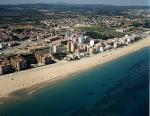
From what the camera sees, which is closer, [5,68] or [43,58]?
[5,68]

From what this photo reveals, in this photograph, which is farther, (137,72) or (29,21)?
(29,21)

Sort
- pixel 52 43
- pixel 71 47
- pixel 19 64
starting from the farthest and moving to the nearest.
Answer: pixel 52 43 → pixel 71 47 → pixel 19 64

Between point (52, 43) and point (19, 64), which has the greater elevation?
point (19, 64)

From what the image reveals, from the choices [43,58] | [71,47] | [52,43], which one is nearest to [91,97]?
[43,58]

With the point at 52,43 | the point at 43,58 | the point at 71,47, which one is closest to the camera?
the point at 43,58

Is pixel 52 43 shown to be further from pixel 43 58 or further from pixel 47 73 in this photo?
pixel 47 73

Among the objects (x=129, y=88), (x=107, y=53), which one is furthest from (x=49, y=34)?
(x=129, y=88)

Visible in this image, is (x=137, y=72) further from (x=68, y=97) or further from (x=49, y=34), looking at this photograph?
(x=49, y=34)

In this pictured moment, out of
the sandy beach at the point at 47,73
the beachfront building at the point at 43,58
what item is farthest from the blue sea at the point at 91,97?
the beachfront building at the point at 43,58
